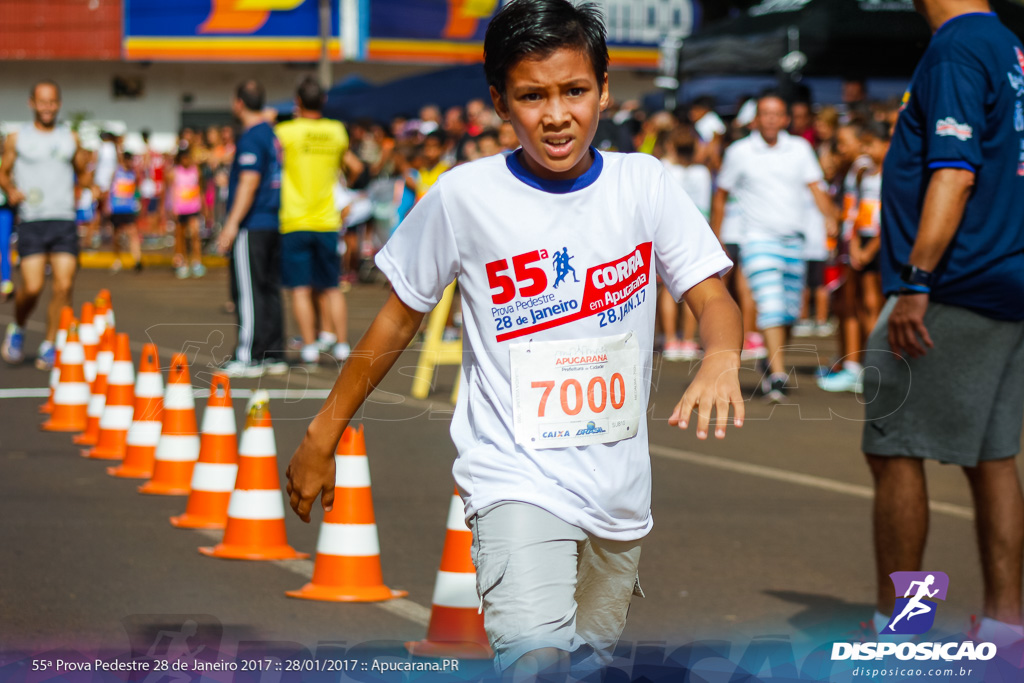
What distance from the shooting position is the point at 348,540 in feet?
16.6

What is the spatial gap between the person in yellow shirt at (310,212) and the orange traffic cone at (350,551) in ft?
19.6

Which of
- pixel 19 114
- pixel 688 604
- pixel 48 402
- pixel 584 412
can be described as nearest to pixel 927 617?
pixel 688 604

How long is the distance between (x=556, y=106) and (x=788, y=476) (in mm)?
4909

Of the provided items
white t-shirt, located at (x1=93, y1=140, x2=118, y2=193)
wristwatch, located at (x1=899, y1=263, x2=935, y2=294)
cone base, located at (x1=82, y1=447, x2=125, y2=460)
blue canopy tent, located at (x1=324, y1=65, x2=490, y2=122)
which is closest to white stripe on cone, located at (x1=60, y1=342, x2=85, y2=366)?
cone base, located at (x1=82, y1=447, x2=125, y2=460)

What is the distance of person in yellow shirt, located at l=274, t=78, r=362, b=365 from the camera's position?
11141mm

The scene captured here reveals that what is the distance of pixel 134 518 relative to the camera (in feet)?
20.4

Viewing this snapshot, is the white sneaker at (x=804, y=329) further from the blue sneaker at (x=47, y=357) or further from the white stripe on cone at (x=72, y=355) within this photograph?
the white stripe on cone at (x=72, y=355)

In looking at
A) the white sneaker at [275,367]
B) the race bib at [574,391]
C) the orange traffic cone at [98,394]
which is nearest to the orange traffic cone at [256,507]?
the orange traffic cone at [98,394]

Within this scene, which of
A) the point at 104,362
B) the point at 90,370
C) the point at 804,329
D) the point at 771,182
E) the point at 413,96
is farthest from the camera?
the point at 413,96

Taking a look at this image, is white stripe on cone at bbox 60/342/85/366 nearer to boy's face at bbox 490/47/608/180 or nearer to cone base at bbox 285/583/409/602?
cone base at bbox 285/583/409/602

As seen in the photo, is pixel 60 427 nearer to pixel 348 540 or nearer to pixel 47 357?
pixel 47 357

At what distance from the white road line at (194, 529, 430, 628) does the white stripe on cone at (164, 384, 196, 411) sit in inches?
54.9

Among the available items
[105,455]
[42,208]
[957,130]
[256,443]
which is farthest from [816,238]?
[957,130]

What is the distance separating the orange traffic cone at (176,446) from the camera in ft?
21.8
